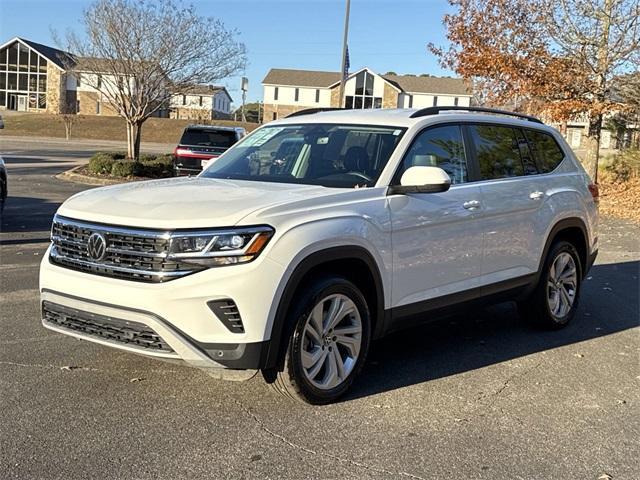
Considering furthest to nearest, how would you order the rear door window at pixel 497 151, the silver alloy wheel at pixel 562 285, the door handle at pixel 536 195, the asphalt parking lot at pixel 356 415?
the silver alloy wheel at pixel 562 285 → the door handle at pixel 536 195 → the rear door window at pixel 497 151 → the asphalt parking lot at pixel 356 415

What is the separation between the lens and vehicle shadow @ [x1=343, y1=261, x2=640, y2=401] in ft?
16.1

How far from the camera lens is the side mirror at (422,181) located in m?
4.45

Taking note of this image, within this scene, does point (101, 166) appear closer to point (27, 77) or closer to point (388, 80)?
point (388, 80)

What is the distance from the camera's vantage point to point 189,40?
20.6m

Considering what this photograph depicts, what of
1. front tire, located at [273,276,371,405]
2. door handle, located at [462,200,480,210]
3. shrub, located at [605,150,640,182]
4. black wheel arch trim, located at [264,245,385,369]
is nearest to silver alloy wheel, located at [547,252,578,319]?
door handle, located at [462,200,480,210]

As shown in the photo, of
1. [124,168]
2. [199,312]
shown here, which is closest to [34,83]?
[124,168]

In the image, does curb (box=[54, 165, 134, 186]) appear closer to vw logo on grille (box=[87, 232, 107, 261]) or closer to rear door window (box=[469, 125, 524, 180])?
rear door window (box=[469, 125, 524, 180])

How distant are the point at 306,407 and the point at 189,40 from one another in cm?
1827

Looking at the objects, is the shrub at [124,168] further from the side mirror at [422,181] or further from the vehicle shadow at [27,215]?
the side mirror at [422,181]

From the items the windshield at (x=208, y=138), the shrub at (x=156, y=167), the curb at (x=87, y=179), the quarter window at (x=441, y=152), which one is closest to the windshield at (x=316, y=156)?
the quarter window at (x=441, y=152)

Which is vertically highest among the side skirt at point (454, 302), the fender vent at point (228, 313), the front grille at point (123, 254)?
the front grille at point (123, 254)

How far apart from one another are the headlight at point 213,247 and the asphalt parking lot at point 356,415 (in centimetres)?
96

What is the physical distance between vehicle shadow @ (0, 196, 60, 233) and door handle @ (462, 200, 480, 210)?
24.9ft

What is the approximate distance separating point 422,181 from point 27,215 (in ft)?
31.2
